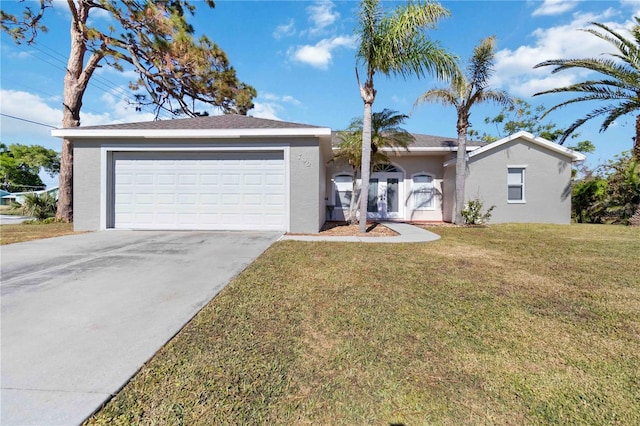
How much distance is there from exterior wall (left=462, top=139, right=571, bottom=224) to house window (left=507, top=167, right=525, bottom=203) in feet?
0.61

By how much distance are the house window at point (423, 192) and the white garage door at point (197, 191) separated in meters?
7.87

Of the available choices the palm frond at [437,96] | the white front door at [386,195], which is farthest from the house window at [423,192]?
the palm frond at [437,96]

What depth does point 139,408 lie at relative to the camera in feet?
6.01

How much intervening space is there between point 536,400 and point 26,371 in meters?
3.70

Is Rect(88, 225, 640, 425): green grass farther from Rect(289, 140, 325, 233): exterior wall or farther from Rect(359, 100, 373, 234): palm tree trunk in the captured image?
Rect(359, 100, 373, 234): palm tree trunk

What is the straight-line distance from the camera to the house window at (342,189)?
1420 cm

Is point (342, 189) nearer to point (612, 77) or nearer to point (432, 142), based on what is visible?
point (432, 142)

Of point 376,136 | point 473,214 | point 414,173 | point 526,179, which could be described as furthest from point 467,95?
point 526,179

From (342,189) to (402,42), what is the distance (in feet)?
23.3

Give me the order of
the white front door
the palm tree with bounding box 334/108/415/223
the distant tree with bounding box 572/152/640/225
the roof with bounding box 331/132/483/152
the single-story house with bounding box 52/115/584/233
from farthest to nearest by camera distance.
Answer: the white front door, the roof with bounding box 331/132/483/152, the distant tree with bounding box 572/152/640/225, the palm tree with bounding box 334/108/415/223, the single-story house with bounding box 52/115/584/233

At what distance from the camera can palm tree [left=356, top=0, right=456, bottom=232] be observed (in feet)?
26.5

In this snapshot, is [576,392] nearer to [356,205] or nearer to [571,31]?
[356,205]

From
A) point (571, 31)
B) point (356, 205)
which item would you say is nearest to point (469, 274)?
point (356, 205)

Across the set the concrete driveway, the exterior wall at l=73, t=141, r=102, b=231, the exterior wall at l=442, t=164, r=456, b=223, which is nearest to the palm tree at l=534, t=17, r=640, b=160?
the exterior wall at l=442, t=164, r=456, b=223
